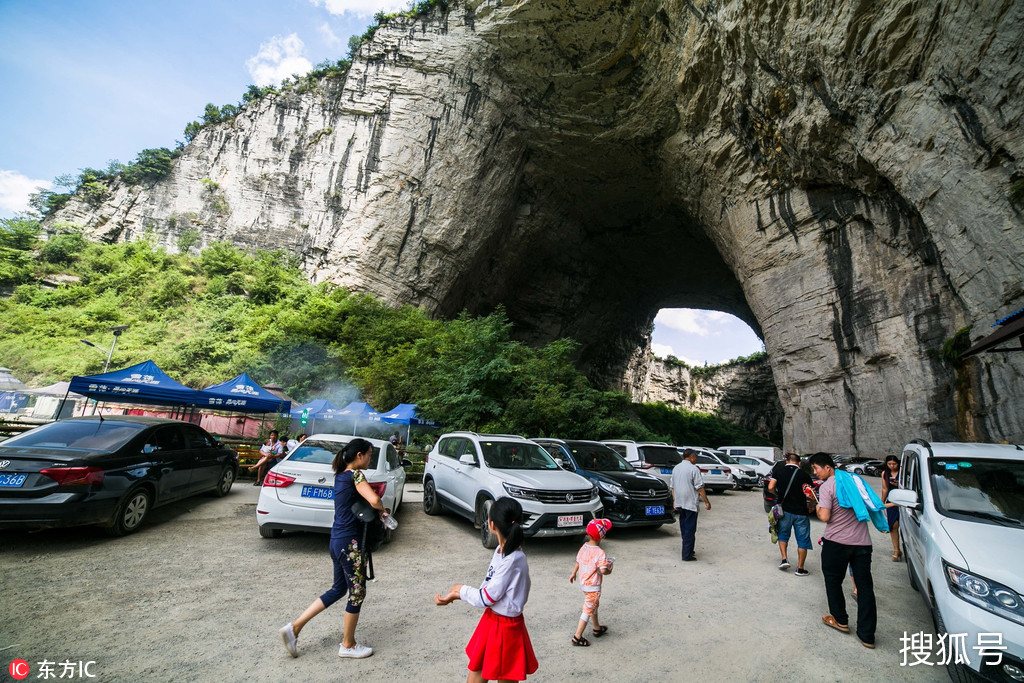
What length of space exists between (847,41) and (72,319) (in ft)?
106

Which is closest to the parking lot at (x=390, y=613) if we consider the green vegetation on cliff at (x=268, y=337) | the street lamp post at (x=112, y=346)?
the green vegetation on cliff at (x=268, y=337)

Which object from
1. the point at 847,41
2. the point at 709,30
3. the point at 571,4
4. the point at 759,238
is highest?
the point at 571,4

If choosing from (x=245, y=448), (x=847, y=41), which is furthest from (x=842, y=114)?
(x=245, y=448)

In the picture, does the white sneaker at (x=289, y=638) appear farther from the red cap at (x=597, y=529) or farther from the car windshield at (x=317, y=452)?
the car windshield at (x=317, y=452)

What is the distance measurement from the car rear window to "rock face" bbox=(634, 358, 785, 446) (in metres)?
32.4

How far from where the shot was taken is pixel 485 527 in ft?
19.9

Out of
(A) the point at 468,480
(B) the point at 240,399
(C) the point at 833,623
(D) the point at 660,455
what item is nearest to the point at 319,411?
(B) the point at 240,399

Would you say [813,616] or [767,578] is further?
[767,578]

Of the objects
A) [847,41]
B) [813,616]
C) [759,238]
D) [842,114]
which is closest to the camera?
[813,616]

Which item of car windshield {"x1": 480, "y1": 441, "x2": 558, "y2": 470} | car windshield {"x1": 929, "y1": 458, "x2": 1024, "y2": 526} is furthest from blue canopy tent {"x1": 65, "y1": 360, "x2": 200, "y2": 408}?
car windshield {"x1": 929, "y1": 458, "x2": 1024, "y2": 526}

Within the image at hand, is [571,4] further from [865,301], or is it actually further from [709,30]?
[865,301]

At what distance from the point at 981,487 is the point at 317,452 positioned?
7.02 meters

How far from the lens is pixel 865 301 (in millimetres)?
15609

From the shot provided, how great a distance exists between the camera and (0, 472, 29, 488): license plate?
431cm
